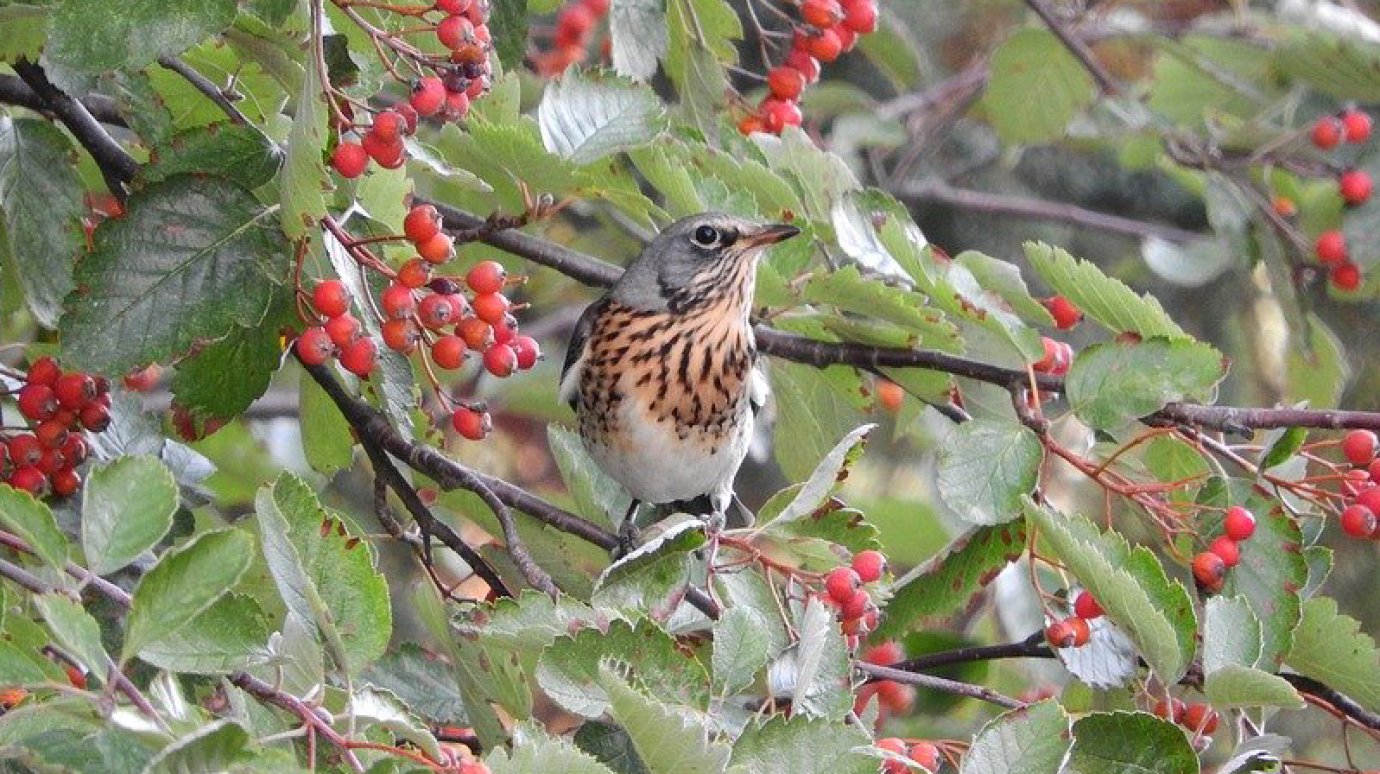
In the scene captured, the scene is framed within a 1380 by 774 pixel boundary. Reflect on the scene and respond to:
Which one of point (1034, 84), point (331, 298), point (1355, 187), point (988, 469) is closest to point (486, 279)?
point (331, 298)

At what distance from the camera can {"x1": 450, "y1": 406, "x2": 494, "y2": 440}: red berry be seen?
2.40 m

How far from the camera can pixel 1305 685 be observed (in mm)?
2396

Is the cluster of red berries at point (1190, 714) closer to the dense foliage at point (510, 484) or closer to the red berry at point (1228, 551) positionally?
the dense foliage at point (510, 484)

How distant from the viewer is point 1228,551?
2.38 metres

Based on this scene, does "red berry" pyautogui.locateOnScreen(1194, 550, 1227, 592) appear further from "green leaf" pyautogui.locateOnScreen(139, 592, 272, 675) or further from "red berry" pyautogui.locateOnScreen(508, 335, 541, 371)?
"green leaf" pyautogui.locateOnScreen(139, 592, 272, 675)

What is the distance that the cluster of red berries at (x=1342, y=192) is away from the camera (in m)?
3.78

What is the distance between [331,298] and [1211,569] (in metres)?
1.16

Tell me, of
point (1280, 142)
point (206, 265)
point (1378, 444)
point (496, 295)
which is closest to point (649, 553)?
point (496, 295)

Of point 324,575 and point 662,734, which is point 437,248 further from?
point 662,734

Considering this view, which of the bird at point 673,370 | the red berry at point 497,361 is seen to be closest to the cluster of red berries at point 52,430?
the red berry at point 497,361

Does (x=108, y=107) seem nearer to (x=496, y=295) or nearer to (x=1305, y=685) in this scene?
(x=496, y=295)

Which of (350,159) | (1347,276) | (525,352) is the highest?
(350,159)

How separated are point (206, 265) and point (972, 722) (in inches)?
75.2

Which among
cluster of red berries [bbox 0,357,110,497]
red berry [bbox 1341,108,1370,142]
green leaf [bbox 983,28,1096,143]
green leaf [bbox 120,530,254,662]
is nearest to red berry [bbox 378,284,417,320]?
cluster of red berries [bbox 0,357,110,497]
